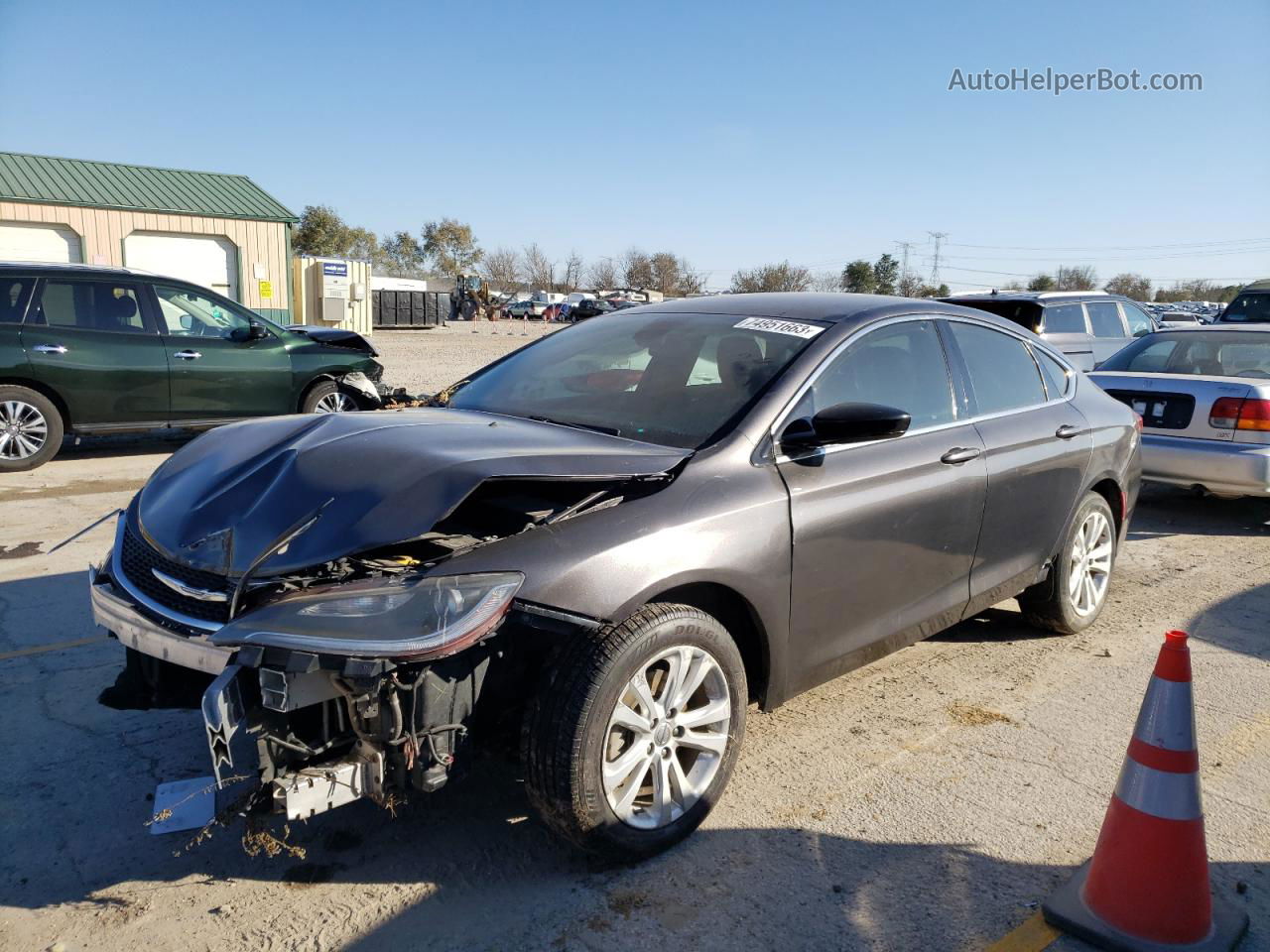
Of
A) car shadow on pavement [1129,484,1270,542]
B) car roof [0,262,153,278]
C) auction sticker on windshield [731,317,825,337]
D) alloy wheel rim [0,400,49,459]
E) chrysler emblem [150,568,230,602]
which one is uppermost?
car roof [0,262,153,278]

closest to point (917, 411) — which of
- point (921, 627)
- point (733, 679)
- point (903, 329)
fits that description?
point (903, 329)

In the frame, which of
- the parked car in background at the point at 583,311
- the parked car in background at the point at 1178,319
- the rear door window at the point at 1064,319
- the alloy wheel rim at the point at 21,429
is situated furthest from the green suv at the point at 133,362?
the parked car in background at the point at 1178,319

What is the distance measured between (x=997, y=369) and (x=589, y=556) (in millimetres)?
2773

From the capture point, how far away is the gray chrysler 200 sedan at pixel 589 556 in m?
2.59

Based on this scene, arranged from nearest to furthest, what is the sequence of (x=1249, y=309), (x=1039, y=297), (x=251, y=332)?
1. (x=251, y=332)
2. (x=1039, y=297)
3. (x=1249, y=309)

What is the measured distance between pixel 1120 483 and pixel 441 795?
159 inches

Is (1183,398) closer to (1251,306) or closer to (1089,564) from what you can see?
(1089,564)

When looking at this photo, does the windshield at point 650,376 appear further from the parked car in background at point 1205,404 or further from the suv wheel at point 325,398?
the suv wheel at point 325,398

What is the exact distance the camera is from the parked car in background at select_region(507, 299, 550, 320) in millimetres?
58094

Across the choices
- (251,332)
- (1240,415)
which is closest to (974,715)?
(1240,415)

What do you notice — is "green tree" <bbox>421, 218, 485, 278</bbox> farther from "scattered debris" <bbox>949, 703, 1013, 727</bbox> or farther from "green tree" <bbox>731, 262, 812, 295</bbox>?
"scattered debris" <bbox>949, 703, 1013, 727</bbox>

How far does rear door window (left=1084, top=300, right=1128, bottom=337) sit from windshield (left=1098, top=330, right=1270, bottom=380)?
4.07 metres

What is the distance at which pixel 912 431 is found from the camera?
405 centimetres

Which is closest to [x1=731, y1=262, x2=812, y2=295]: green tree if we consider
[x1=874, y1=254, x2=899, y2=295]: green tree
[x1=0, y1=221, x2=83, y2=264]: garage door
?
[x1=874, y1=254, x2=899, y2=295]: green tree
